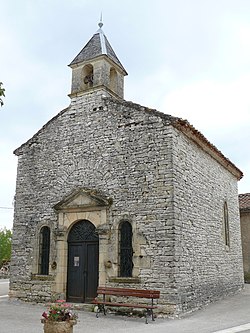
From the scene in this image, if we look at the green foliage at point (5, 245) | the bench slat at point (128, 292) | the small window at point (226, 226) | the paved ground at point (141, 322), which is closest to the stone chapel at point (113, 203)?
the bench slat at point (128, 292)

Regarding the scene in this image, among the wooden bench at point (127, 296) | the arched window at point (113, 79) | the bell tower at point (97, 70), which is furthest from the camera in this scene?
the arched window at point (113, 79)

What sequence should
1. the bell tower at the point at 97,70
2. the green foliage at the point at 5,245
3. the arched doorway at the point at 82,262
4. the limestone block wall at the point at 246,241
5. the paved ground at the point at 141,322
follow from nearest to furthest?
Answer: 1. the paved ground at the point at 141,322
2. the arched doorway at the point at 82,262
3. the bell tower at the point at 97,70
4. the limestone block wall at the point at 246,241
5. the green foliage at the point at 5,245

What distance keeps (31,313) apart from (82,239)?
2519mm

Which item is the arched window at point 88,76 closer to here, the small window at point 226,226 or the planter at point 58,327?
the small window at point 226,226

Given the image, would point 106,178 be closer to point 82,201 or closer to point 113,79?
point 82,201

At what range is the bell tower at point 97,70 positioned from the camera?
12.7 metres

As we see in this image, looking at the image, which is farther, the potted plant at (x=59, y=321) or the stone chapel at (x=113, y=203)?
the stone chapel at (x=113, y=203)

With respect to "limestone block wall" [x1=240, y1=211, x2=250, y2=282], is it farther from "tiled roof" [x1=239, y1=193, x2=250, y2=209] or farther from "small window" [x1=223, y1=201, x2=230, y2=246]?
"small window" [x1=223, y1=201, x2=230, y2=246]

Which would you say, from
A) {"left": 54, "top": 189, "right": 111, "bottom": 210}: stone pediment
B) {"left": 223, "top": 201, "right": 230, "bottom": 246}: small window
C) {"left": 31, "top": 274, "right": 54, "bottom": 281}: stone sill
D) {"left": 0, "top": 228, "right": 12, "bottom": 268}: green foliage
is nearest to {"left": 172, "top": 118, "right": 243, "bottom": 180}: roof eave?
{"left": 223, "top": 201, "right": 230, "bottom": 246}: small window

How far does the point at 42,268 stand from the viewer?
1224 cm

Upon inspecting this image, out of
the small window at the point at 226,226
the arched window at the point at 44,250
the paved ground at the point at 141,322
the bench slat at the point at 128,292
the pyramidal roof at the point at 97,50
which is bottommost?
the paved ground at the point at 141,322

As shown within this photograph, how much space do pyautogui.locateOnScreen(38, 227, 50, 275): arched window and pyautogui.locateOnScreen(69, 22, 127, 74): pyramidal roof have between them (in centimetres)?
582

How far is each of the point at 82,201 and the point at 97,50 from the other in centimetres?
523

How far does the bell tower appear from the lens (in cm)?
1273
